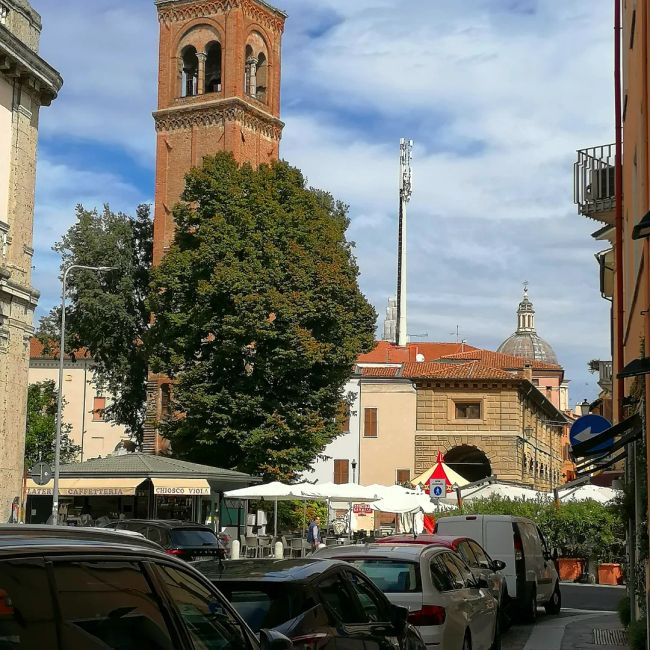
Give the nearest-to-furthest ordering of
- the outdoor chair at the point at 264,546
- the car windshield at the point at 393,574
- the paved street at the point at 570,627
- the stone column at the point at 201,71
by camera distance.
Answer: the car windshield at the point at 393,574, the paved street at the point at 570,627, the outdoor chair at the point at 264,546, the stone column at the point at 201,71

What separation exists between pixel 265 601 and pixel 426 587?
452cm

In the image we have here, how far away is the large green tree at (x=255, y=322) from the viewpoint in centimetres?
4534

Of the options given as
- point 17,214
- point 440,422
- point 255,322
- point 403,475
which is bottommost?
point 403,475

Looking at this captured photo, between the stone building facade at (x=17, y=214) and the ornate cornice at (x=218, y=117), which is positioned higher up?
the ornate cornice at (x=218, y=117)

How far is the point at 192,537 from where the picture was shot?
2338cm

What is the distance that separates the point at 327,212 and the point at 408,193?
48.8 meters

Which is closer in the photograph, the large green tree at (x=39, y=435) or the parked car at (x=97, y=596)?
the parked car at (x=97, y=596)

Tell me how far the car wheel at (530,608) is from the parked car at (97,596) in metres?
16.8

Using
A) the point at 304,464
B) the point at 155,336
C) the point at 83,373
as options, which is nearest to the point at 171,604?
the point at 304,464

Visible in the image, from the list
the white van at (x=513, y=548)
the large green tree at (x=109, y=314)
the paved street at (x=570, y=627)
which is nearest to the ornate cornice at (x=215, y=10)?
the large green tree at (x=109, y=314)

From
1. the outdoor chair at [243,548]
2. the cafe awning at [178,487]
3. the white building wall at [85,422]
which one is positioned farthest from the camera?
the white building wall at [85,422]

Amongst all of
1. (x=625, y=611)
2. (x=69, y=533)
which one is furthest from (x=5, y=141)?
(x=69, y=533)

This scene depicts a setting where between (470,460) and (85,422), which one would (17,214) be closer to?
(470,460)

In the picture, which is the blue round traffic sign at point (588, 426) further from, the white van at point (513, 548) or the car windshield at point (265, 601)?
the car windshield at point (265, 601)
